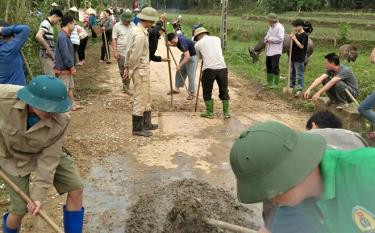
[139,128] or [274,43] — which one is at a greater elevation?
[274,43]

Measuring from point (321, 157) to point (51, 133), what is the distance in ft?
7.02

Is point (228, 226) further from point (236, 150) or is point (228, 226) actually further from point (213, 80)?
point (213, 80)

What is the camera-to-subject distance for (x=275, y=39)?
31.7ft

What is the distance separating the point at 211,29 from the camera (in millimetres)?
28703

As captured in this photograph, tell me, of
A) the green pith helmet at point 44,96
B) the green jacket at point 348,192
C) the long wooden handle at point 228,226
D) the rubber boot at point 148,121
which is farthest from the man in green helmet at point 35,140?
the rubber boot at point 148,121

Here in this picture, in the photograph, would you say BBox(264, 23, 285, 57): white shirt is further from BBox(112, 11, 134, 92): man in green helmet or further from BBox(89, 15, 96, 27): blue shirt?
BBox(89, 15, 96, 27): blue shirt

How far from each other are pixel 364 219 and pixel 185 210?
8.40 ft

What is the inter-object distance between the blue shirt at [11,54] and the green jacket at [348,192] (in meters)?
4.80

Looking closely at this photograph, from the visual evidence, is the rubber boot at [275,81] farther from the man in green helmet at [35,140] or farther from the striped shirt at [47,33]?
the man in green helmet at [35,140]

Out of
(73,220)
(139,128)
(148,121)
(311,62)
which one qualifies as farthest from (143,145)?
(311,62)

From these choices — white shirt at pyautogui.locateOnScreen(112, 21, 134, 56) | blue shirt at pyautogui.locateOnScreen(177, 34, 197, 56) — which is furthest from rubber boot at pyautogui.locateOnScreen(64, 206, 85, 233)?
white shirt at pyautogui.locateOnScreen(112, 21, 134, 56)

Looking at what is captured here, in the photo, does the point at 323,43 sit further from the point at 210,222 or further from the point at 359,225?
the point at 359,225

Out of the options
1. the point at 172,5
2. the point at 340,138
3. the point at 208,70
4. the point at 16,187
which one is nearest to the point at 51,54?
the point at 208,70

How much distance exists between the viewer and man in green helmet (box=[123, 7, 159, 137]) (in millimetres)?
6375
